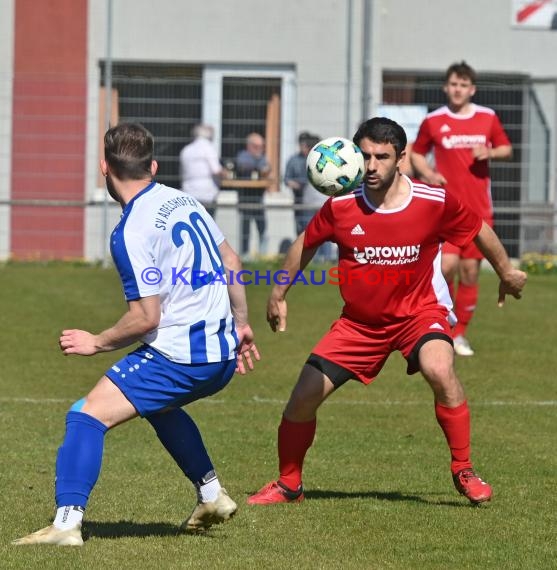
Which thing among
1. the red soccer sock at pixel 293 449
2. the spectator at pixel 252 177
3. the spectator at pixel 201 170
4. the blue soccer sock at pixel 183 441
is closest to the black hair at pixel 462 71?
the red soccer sock at pixel 293 449

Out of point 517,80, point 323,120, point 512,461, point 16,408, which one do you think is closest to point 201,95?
point 323,120

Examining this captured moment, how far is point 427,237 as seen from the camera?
746cm

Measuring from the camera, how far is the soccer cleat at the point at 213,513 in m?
6.47

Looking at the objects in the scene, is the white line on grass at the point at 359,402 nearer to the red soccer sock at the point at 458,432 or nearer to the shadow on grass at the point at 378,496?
the shadow on grass at the point at 378,496

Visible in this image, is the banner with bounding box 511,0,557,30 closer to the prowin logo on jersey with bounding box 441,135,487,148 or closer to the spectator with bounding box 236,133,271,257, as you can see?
the spectator with bounding box 236,133,271,257

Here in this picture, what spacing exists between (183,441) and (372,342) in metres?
1.42

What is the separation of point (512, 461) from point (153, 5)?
13.5 metres

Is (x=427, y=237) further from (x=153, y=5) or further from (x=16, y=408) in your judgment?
(x=153, y=5)

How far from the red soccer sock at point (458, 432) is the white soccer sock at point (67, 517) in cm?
214

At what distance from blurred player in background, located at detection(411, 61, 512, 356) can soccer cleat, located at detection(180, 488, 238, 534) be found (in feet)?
20.9

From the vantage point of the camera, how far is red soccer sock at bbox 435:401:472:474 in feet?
24.1

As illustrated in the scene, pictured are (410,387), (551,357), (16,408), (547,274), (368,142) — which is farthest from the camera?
(547,274)

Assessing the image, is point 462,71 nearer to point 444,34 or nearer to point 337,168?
point 337,168

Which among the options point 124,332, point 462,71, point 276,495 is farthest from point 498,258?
point 462,71
